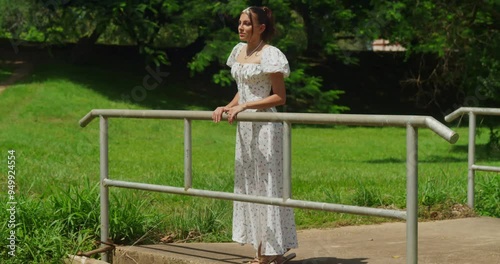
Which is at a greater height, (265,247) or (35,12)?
(35,12)

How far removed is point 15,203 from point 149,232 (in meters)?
1.02

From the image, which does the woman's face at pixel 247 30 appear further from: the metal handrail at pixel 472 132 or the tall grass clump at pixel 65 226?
the metal handrail at pixel 472 132

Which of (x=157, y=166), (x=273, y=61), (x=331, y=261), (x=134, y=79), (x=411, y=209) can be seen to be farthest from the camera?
(x=134, y=79)

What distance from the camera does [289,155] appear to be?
18.9 ft

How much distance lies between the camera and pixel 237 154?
6.34 m

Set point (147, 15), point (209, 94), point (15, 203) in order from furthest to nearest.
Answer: point (209, 94) → point (147, 15) → point (15, 203)

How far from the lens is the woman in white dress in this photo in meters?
6.13

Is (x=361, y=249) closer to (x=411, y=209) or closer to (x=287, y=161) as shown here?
(x=287, y=161)

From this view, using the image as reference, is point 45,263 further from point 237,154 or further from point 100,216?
point 237,154

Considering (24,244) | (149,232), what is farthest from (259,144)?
(24,244)

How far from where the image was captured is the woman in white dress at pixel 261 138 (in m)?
6.13

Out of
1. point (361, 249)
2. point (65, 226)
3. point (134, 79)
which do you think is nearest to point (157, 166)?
point (65, 226)

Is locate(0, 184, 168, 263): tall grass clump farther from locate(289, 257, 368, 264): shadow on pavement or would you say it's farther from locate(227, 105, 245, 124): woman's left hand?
locate(227, 105, 245, 124): woman's left hand

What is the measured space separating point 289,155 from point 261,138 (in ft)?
1.52
